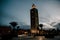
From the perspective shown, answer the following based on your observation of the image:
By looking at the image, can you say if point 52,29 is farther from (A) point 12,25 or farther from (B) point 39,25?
(A) point 12,25

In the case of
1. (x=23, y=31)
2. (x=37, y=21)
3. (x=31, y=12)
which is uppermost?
(x=31, y=12)

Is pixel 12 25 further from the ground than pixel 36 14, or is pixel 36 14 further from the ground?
pixel 36 14

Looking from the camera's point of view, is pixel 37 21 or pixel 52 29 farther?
pixel 37 21

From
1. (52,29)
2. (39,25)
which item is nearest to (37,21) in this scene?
(39,25)

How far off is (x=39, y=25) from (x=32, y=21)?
1.80 metres

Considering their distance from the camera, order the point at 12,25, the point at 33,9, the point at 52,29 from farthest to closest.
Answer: the point at 33,9, the point at 12,25, the point at 52,29

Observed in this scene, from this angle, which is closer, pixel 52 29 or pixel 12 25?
pixel 52 29

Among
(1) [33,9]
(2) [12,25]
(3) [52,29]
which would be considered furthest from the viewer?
(1) [33,9]

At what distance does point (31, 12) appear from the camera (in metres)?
30.6

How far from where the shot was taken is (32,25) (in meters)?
28.5

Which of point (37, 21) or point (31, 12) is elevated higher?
point (31, 12)

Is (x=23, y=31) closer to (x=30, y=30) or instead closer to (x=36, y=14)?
(x=30, y=30)

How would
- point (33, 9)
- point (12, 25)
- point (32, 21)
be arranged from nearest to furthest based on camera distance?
1. point (12, 25)
2. point (32, 21)
3. point (33, 9)

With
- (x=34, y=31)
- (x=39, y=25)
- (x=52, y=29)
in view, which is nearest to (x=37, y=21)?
(x=39, y=25)
